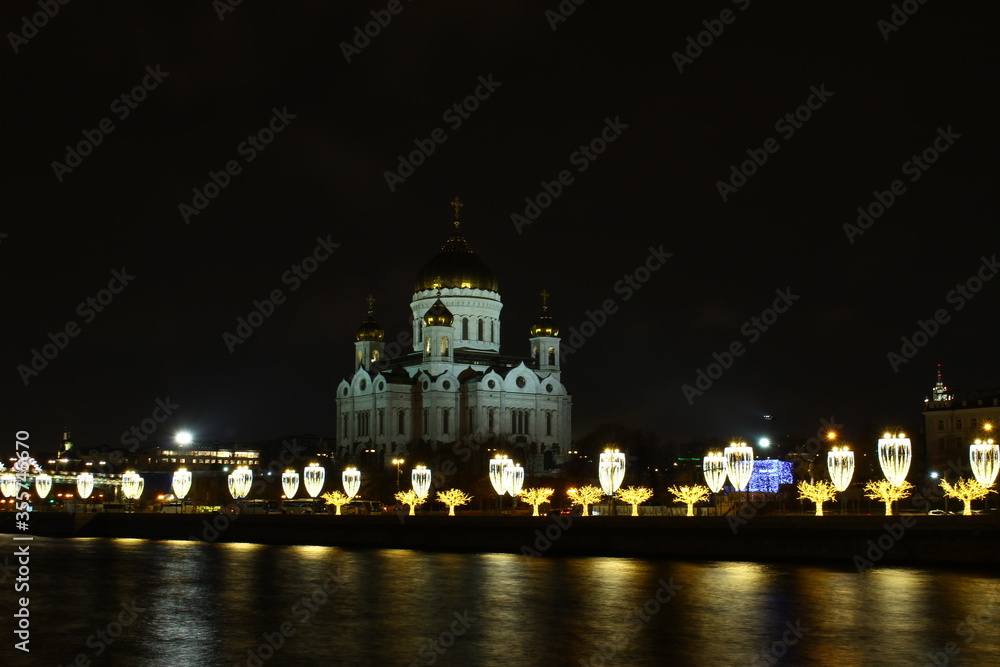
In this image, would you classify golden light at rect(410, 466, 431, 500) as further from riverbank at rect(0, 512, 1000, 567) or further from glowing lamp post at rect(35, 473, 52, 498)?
glowing lamp post at rect(35, 473, 52, 498)

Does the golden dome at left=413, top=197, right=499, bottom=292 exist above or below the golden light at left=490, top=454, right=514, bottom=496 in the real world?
above

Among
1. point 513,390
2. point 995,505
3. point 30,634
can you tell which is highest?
point 513,390

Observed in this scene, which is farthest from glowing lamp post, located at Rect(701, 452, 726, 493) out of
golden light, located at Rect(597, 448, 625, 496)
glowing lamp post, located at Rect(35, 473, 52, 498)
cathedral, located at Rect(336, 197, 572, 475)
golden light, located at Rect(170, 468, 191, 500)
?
glowing lamp post, located at Rect(35, 473, 52, 498)

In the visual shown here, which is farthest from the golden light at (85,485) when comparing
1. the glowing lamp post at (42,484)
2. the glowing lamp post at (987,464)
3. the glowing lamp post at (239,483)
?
the glowing lamp post at (987,464)

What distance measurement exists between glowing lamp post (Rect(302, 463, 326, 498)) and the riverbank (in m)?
8.31

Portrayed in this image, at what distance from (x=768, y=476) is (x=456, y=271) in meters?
38.6

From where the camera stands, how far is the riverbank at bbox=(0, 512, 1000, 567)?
39688 mm

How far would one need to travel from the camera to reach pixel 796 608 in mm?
29438

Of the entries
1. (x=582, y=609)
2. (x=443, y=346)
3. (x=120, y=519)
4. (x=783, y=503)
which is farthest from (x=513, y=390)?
(x=582, y=609)

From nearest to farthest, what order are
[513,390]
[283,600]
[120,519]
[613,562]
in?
[283,600] → [613,562] → [120,519] → [513,390]

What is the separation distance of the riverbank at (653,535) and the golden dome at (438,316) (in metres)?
31.7

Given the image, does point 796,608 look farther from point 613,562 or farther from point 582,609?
point 613,562

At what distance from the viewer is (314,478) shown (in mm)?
77438

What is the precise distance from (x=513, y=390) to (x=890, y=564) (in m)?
59.0
